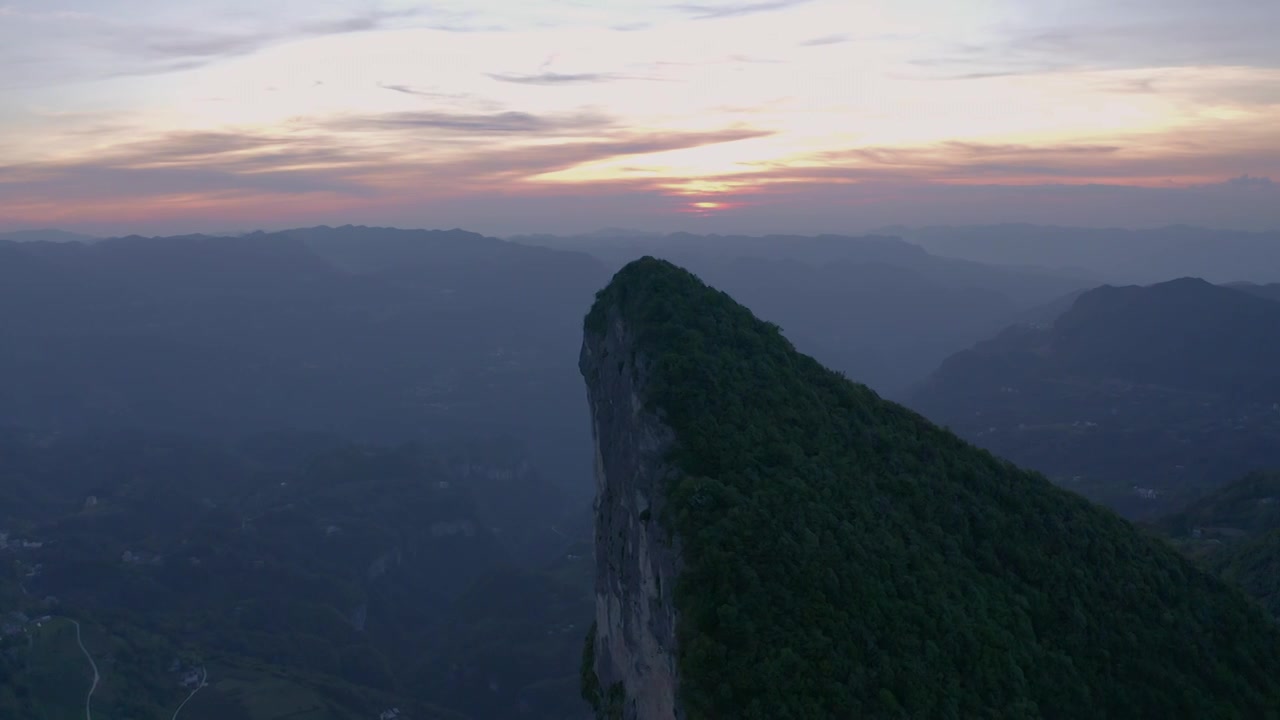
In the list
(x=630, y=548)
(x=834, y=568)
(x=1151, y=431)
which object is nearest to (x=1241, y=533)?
(x=834, y=568)

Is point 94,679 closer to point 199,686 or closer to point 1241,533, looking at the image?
point 199,686

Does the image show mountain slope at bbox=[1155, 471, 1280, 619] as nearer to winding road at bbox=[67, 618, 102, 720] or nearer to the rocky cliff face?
the rocky cliff face

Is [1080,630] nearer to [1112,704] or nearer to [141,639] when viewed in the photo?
[1112,704]

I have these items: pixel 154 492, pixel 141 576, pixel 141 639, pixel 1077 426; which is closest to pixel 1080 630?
pixel 141 639

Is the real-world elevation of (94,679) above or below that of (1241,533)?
below

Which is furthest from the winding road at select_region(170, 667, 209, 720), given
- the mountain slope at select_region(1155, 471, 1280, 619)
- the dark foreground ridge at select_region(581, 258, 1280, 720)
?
the mountain slope at select_region(1155, 471, 1280, 619)

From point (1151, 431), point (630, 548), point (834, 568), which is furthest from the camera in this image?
point (1151, 431)
